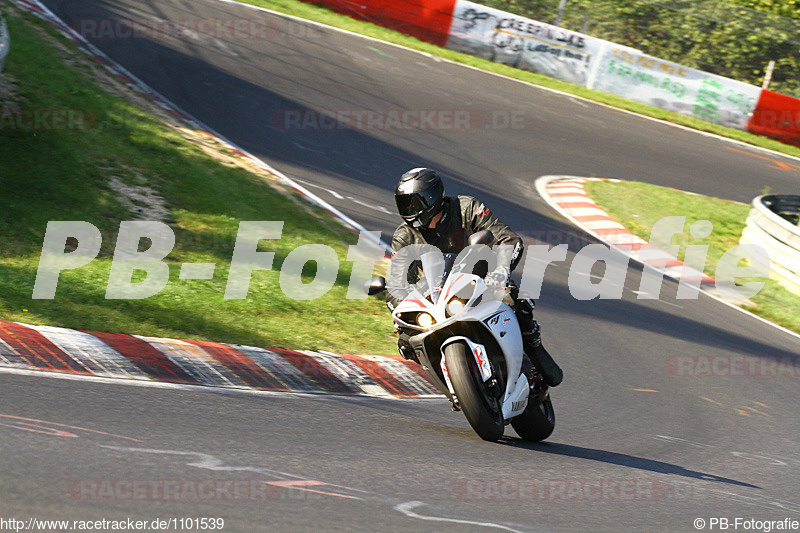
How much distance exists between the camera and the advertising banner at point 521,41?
77.1ft

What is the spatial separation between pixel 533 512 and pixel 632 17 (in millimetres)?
22545

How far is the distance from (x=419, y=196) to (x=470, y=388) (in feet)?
4.32

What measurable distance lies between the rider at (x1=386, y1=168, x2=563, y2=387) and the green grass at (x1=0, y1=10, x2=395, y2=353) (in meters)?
1.98

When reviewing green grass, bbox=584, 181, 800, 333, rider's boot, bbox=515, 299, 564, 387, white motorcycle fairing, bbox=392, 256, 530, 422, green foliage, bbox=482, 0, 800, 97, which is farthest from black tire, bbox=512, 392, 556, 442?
green foliage, bbox=482, 0, 800, 97

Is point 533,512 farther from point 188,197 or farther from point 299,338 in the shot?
point 188,197

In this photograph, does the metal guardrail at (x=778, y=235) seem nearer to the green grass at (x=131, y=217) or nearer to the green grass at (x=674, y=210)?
the green grass at (x=674, y=210)

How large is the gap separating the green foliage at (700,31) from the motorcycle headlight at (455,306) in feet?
65.8

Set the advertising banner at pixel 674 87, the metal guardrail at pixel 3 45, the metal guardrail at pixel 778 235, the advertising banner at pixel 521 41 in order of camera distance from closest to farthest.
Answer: the metal guardrail at pixel 3 45, the metal guardrail at pixel 778 235, the advertising banner at pixel 674 87, the advertising banner at pixel 521 41

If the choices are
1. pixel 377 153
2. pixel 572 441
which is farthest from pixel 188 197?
pixel 572 441

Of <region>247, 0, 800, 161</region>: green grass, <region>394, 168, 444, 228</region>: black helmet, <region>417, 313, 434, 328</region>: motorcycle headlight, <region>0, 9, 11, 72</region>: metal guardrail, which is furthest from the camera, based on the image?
<region>247, 0, 800, 161</region>: green grass

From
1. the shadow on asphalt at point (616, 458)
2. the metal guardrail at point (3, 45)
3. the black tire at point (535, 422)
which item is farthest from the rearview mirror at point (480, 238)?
the metal guardrail at point (3, 45)

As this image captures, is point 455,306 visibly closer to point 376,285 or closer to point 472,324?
point 472,324

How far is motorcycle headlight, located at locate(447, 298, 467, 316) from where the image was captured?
16.8 feet

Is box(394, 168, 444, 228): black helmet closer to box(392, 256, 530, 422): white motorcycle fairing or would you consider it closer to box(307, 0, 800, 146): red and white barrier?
box(392, 256, 530, 422): white motorcycle fairing
